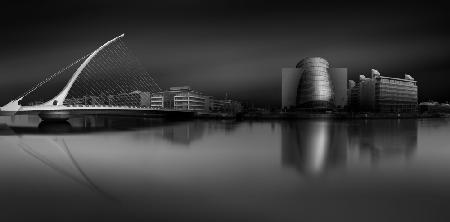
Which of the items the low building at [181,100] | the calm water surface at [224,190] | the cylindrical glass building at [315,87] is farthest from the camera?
the low building at [181,100]

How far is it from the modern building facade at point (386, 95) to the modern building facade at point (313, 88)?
16521 mm

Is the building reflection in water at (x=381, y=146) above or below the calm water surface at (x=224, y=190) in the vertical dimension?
below

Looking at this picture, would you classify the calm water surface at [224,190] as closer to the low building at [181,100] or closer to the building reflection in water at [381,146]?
the building reflection in water at [381,146]

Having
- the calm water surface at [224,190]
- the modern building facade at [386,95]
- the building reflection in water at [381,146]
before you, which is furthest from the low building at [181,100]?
the calm water surface at [224,190]

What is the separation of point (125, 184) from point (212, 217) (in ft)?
13.5

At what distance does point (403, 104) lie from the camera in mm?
135250

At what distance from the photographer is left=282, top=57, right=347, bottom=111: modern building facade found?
121m

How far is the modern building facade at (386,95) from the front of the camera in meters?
133

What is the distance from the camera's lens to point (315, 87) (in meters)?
121

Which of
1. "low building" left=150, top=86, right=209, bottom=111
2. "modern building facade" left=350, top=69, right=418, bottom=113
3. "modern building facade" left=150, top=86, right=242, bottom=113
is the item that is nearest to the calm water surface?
"modern building facade" left=150, top=86, right=242, bottom=113

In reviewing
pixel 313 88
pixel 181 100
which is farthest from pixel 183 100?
pixel 313 88

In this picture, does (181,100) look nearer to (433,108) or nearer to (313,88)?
(313,88)

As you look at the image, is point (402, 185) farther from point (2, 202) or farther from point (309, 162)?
point (2, 202)

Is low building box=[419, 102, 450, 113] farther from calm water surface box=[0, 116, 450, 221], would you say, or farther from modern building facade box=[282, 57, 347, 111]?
calm water surface box=[0, 116, 450, 221]
